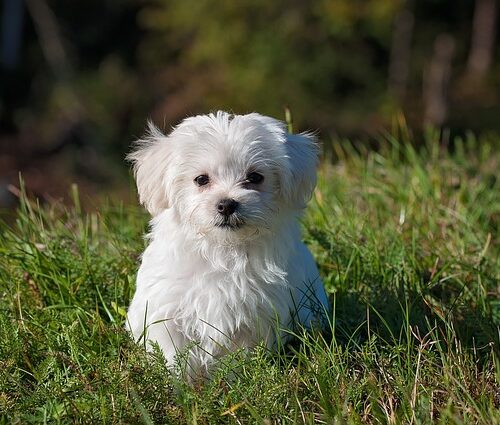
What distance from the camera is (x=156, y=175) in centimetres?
393

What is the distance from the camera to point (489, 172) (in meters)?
6.53

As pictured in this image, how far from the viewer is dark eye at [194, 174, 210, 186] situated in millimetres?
3881

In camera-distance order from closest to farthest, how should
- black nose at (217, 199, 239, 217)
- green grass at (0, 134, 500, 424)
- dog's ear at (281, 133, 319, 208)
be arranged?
green grass at (0, 134, 500, 424)
black nose at (217, 199, 239, 217)
dog's ear at (281, 133, 319, 208)

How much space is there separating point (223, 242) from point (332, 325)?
601 mm

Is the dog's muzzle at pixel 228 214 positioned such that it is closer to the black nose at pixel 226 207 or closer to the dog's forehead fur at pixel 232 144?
the black nose at pixel 226 207

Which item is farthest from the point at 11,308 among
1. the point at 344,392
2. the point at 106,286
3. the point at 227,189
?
the point at 344,392

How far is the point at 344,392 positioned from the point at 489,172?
11.7ft

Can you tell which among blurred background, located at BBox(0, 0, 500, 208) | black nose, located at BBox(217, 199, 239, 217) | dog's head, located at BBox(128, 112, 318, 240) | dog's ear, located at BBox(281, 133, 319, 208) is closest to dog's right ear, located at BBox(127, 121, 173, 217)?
dog's head, located at BBox(128, 112, 318, 240)

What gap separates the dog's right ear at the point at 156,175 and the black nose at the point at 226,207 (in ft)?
1.10

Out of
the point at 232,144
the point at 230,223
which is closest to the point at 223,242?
the point at 230,223

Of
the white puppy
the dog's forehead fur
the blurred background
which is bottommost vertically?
the blurred background

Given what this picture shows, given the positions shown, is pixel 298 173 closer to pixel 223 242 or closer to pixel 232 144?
pixel 232 144

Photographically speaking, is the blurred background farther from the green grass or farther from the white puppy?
the white puppy

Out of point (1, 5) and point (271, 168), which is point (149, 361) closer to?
point (271, 168)
